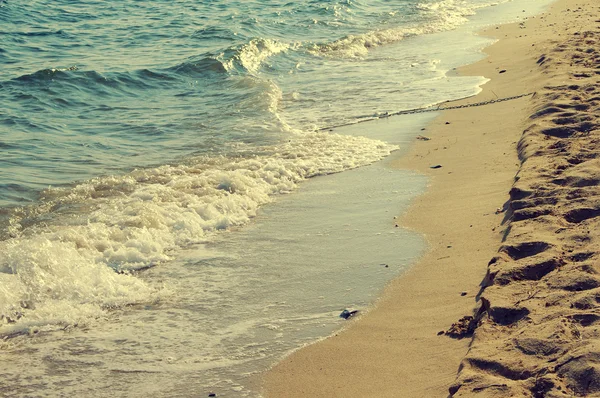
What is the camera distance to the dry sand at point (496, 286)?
3.65 m

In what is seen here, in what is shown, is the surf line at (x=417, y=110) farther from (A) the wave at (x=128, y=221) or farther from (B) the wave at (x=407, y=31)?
(B) the wave at (x=407, y=31)

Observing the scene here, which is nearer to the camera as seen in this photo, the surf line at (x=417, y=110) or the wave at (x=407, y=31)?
the surf line at (x=417, y=110)

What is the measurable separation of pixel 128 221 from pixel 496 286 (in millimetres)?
3268

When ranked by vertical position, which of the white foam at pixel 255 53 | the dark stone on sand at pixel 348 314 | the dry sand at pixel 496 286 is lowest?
the dark stone on sand at pixel 348 314

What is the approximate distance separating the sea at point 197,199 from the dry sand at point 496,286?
23cm

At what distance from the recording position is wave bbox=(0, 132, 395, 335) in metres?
5.19

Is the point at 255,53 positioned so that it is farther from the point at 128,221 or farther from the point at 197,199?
the point at 128,221

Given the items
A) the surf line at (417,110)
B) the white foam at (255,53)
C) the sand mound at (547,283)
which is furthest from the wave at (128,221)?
the white foam at (255,53)

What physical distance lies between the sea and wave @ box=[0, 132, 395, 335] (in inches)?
0.7

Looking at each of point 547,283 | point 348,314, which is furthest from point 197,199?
point 547,283

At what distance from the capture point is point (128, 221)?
645cm

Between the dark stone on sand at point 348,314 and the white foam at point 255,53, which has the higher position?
the white foam at point 255,53

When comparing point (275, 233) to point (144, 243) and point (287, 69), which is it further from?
point (287, 69)

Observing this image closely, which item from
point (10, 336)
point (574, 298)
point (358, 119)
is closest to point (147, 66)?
point (358, 119)
